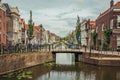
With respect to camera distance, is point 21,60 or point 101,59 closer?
point 21,60

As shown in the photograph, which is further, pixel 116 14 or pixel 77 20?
pixel 77 20

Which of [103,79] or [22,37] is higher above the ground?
[22,37]

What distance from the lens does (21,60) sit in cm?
4416

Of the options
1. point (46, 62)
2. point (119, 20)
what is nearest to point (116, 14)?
point (119, 20)

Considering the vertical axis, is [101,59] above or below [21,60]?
below

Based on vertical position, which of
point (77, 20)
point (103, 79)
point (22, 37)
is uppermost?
point (77, 20)

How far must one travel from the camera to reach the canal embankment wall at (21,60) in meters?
37.0

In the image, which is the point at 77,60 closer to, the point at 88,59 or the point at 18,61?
the point at 88,59

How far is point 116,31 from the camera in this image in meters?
59.2

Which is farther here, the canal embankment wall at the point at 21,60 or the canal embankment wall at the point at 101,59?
the canal embankment wall at the point at 101,59

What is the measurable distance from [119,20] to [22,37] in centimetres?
3490

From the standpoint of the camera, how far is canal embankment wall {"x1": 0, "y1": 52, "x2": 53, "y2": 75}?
36984mm

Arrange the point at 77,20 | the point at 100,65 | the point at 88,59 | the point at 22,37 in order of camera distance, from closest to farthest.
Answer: the point at 100,65
the point at 88,59
the point at 22,37
the point at 77,20

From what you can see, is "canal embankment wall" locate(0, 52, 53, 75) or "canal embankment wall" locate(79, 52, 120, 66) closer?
"canal embankment wall" locate(0, 52, 53, 75)
